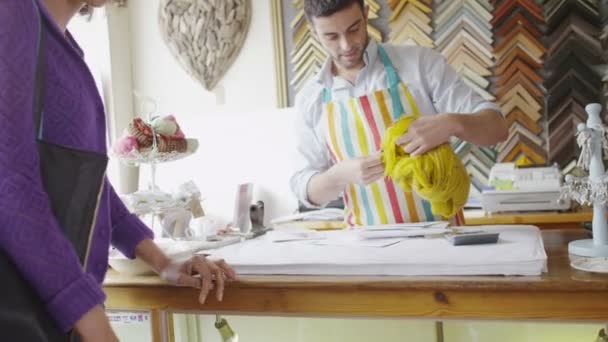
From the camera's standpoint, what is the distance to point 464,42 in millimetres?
3146

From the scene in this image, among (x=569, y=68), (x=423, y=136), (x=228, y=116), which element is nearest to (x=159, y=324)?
(x=423, y=136)

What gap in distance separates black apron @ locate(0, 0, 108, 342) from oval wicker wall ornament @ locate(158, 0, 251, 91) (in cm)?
270

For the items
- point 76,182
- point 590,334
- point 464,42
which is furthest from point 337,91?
point 464,42

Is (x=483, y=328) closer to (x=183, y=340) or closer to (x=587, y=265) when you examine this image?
(x=587, y=265)

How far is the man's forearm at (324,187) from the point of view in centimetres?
170

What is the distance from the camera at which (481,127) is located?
5.23 ft

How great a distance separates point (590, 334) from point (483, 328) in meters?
0.22

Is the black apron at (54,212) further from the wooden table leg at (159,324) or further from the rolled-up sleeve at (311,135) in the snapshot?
the rolled-up sleeve at (311,135)

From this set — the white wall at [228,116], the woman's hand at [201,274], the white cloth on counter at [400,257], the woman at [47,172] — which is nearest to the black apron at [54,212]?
the woman at [47,172]

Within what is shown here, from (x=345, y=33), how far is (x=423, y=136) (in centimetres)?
61

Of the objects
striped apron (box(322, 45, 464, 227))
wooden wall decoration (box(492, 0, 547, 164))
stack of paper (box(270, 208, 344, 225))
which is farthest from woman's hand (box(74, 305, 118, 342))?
wooden wall decoration (box(492, 0, 547, 164))

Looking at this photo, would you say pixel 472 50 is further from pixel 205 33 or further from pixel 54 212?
pixel 54 212

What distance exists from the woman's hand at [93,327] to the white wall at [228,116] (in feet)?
8.60

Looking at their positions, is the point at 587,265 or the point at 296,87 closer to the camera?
the point at 587,265
